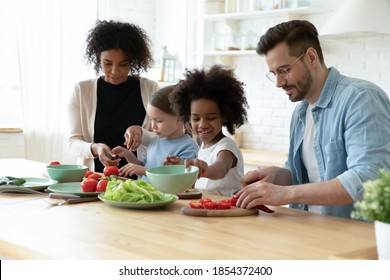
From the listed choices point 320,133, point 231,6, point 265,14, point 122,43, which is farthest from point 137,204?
point 231,6

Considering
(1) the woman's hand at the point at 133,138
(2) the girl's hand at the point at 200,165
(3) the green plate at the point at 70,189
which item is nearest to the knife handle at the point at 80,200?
(3) the green plate at the point at 70,189

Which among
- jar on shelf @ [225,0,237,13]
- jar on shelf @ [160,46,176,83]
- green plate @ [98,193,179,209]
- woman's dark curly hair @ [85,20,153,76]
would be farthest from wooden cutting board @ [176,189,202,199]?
jar on shelf @ [160,46,176,83]

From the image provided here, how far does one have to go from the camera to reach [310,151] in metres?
2.56

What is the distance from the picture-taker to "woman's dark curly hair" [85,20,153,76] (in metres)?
3.53

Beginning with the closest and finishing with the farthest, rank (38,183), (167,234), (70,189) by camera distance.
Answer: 1. (167,234)
2. (70,189)
3. (38,183)

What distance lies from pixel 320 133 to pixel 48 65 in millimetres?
3515

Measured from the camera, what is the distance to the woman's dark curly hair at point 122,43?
139 inches

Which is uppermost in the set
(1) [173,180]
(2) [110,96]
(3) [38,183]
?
(2) [110,96]

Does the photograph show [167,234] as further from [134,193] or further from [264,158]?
[264,158]

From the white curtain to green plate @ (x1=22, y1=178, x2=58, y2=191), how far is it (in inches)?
105

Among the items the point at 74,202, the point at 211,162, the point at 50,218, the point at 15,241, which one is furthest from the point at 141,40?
the point at 15,241

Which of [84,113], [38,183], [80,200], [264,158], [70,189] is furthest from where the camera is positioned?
[264,158]

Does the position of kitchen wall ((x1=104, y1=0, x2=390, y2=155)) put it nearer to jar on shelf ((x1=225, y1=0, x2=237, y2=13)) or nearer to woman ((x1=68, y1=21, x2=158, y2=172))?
jar on shelf ((x1=225, y1=0, x2=237, y2=13))

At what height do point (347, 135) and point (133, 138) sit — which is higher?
point (347, 135)
